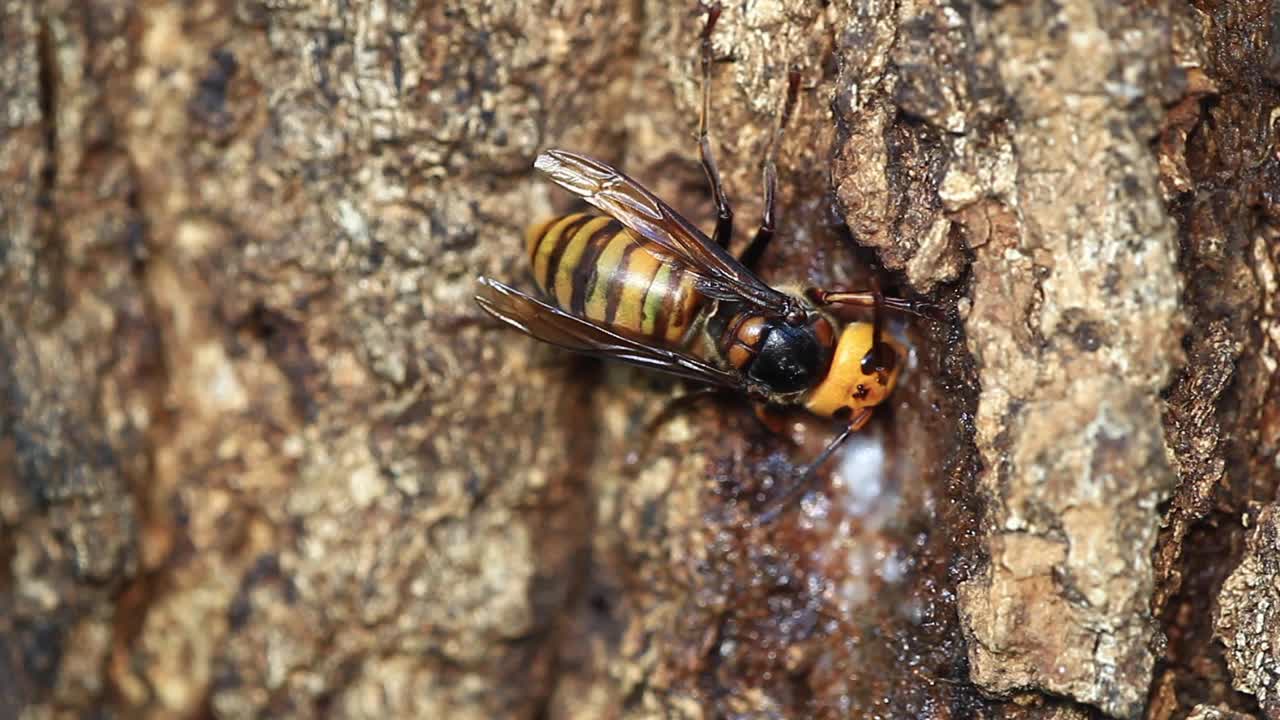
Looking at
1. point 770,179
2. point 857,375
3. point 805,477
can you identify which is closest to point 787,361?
point 857,375

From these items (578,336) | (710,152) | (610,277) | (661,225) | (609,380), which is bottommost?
(609,380)

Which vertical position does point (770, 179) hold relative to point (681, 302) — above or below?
above

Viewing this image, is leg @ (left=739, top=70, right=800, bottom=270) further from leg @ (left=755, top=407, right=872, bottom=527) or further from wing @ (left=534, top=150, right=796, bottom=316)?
leg @ (left=755, top=407, right=872, bottom=527)

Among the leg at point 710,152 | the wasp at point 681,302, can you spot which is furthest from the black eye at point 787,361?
the leg at point 710,152

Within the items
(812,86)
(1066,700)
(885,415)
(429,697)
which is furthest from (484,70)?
(1066,700)

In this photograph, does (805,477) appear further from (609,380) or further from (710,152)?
(710,152)

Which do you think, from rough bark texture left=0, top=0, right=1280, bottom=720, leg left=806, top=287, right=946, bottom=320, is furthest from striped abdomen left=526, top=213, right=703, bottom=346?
leg left=806, top=287, right=946, bottom=320

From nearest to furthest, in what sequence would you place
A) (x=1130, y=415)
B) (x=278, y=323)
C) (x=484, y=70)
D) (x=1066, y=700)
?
1. (x=1130, y=415)
2. (x=1066, y=700)
3. (x=484, y=70)
4. (x=278, y=323)

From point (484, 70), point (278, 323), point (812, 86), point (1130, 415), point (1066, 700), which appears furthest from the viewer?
point (278, 323)

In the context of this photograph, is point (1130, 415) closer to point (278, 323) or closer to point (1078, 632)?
point (1078, 632)
